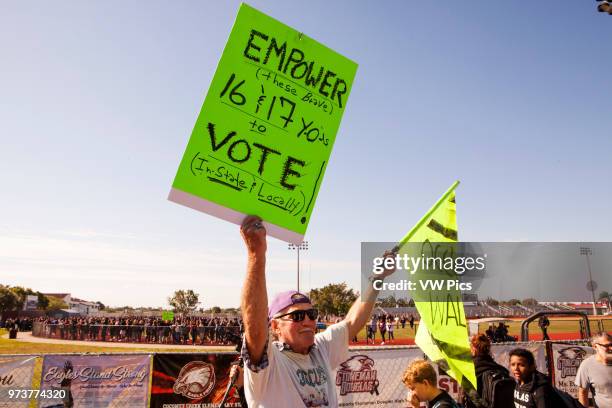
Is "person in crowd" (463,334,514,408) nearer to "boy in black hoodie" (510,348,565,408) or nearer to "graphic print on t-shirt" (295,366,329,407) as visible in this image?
"boy in black hoodie" (510,348,565,408)

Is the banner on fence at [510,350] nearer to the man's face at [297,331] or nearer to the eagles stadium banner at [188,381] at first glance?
the eagles stadium banner at [188,381]

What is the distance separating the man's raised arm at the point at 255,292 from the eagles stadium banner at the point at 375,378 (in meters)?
6.73

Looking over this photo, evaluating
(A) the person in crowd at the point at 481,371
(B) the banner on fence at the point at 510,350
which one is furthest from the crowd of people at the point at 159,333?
(A) the person in crowd at the point at 481,371

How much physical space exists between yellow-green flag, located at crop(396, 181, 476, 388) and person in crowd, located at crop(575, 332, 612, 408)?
3957mm

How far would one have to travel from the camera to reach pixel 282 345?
9.73 ft

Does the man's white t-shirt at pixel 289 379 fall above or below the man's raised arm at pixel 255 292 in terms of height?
below

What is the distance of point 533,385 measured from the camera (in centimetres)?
525

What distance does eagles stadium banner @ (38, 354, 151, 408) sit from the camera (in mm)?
7567

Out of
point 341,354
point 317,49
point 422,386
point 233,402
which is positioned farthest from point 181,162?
point 233,402

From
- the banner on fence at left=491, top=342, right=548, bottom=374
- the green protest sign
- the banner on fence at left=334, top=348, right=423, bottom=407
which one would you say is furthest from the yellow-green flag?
the banner on fence at left=491, top=342, right=548, bottom=374

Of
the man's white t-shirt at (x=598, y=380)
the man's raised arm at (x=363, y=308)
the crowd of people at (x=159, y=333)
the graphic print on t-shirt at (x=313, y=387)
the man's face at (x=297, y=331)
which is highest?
the man's raised arm at (x=363, y=308)

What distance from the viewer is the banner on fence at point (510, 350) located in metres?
10.1

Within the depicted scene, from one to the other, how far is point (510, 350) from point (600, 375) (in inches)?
152

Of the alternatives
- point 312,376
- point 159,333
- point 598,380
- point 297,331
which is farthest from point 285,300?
point 159,333
